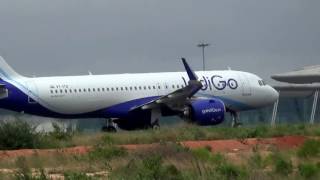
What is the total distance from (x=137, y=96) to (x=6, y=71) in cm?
723

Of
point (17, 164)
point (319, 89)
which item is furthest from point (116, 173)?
point (319, 89)

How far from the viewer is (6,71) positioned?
4194 centimetres

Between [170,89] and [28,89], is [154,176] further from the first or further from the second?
[170,89]

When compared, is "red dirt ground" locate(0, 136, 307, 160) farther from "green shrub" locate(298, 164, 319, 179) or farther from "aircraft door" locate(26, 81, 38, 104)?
"aircraft door" locate(26, 81, 38, 104)

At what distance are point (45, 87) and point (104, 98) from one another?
3.38 m

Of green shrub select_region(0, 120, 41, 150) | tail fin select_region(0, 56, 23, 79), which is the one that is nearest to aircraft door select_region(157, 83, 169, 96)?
tail fin select_region(0, 56, 23, 79)

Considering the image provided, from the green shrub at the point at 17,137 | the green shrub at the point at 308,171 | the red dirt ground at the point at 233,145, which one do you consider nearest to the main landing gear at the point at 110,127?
the green shrub at the point at 17,137

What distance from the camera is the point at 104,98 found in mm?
44000

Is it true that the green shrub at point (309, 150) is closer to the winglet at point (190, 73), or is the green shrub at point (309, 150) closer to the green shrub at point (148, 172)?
the green shrub at point (148, 172)

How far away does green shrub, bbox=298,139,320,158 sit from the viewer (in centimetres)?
2330

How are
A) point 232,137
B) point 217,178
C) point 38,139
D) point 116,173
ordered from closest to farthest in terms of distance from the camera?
point 217,178, point 116,173, point 38,139, point 232,137

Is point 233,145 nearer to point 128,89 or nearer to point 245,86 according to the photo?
point 128,89

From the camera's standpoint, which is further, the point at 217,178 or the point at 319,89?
the point at 319,89

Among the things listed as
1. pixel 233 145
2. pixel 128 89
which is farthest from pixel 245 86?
pixel 233 145
